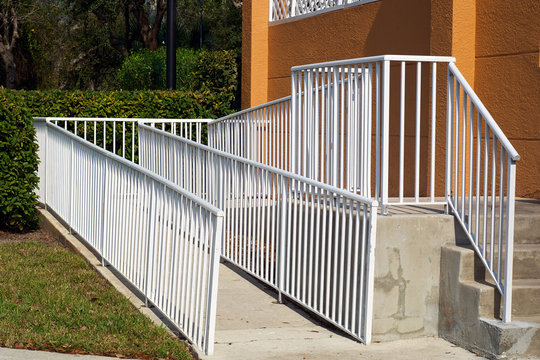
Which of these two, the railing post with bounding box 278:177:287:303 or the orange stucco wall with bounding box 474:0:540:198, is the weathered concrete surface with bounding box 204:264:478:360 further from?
the orange stucco wall with bounding box 474:0:540:198

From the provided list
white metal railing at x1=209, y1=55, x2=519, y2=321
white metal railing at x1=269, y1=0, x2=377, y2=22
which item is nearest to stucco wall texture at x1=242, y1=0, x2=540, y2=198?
white metal railing at x1=209, y1=55, x2=519, y2=321

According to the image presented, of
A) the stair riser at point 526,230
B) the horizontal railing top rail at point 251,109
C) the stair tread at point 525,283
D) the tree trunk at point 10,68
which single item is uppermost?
the tree trunk at point 10,68

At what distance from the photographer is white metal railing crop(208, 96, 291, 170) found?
33.5 feet

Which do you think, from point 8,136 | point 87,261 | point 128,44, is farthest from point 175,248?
point 128,44

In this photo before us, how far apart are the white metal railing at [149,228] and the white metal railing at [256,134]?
2.34 meters

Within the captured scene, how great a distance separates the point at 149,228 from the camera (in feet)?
22.1

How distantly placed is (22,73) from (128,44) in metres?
4.76

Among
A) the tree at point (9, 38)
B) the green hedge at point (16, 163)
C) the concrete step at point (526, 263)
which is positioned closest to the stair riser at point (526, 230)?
the concrete step at point (526, 263)

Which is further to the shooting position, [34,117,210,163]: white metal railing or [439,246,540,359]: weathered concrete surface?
[34,117,210,163]: white metal railing

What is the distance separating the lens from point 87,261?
8656 millimetres

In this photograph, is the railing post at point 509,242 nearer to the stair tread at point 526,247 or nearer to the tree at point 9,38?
the stair tread at point 526,247

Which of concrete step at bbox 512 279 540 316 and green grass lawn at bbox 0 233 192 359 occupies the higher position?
concrete step at bbox 512 279 540 316

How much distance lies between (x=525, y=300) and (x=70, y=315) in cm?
348

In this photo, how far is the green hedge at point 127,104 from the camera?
42.5 ft
